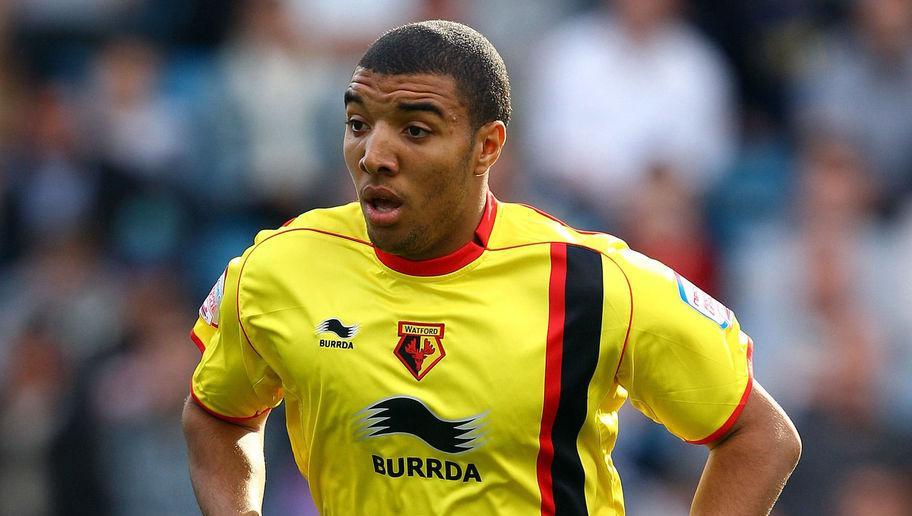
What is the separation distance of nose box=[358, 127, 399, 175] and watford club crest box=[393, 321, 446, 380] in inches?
17.9

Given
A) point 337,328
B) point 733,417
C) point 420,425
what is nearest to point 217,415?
point 337,328

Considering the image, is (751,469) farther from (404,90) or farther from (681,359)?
(404,90)

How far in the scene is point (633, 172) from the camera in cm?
896

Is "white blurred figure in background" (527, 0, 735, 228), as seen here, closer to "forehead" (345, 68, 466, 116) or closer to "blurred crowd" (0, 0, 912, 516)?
"blurred crowd" (0, 0, 912, 516)

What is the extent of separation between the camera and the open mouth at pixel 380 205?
4.14 metres

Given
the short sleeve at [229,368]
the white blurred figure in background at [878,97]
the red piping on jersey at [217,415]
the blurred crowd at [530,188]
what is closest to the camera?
the short sleeve at [229,368]

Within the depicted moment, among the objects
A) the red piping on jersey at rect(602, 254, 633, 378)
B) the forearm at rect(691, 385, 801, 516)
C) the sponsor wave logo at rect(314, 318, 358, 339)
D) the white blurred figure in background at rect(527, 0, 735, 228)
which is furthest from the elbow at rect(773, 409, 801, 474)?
the white blurred figure in background at rect(527, 0, 735, 228)

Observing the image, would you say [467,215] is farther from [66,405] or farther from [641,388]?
[66,405]

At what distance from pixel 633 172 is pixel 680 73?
772mm

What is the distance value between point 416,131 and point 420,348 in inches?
24.0

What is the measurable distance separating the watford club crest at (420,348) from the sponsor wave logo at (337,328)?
0.14 meters

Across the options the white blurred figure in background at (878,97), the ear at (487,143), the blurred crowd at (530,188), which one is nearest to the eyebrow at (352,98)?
the ear at (487,143)

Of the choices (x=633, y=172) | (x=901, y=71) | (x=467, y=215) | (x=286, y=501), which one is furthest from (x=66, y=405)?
(x=901, y=71)

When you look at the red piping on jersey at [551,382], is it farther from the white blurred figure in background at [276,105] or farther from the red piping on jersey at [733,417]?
the white blurred figure in background at [276,105]
